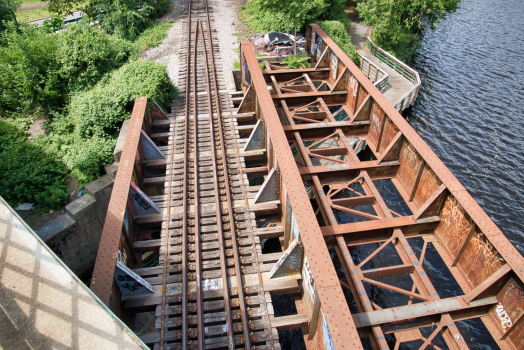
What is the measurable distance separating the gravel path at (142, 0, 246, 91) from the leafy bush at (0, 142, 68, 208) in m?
7.16

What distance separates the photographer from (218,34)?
23344mm

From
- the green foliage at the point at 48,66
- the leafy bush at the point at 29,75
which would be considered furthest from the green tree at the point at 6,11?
the leafy bush at the point at 29,75

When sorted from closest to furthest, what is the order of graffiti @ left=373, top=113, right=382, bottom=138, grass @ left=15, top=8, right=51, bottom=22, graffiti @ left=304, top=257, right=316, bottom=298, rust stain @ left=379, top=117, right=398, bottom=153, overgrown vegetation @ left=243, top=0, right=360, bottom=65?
1. graffiti @ left=304, top=257, right=316, bottom=298
2. rust stain @ left=379, top=117, right=398, bottom=153
3. graffiti @ left=373, top=113, right=382, bottom=138
4. overgrown vegetation @ left=243, top=0, right=360, bottom=65
5. grass @ left=15, top=8, right=51, bottom=22

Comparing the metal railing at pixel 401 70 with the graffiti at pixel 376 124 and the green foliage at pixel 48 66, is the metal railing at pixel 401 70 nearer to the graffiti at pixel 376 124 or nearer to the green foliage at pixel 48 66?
the graffiti at pixel 376 124

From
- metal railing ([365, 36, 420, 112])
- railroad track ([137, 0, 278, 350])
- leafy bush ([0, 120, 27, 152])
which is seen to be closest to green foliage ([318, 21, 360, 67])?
metal railing ([365, 36, 420, 112])

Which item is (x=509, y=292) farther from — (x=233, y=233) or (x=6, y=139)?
(x=6, y=139)

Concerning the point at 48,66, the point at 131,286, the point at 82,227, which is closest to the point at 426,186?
the point at 131,286

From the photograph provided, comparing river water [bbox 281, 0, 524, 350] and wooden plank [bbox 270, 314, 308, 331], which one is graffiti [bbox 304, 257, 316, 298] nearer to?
wooden plank [bbox 270, 314, 308, 331]

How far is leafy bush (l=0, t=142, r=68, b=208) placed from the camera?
11547mm

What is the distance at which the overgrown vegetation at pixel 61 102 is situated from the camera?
12172 mm

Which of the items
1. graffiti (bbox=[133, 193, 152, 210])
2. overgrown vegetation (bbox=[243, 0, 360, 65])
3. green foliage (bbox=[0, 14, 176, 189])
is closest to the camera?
graffiti (bbox=[133, 193, 152, 210])

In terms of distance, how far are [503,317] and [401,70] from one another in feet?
65.9

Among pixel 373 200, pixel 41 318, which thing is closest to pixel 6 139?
pixel 41 318

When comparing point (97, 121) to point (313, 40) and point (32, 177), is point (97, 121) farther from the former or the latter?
point (313, 40)
